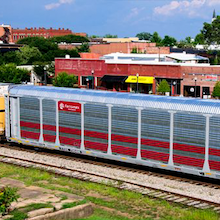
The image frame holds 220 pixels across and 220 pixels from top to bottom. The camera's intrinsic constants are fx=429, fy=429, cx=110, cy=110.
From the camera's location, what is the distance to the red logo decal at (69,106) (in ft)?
69.5

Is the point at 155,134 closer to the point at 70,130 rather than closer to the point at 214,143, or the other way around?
the point at 214,143

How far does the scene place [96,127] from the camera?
67.2 feet

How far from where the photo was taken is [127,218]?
13.1 metres

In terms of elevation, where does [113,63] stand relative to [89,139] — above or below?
above

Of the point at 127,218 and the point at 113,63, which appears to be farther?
the point at 113,63

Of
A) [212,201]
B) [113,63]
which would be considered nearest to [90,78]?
→ [113,63]

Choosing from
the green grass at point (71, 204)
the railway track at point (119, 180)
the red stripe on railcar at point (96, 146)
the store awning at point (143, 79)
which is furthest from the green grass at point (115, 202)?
the store awning at point (143, 79)

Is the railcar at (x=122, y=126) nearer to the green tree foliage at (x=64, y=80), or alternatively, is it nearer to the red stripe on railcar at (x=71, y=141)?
the red stripe on railcar at (x=71, y=141)

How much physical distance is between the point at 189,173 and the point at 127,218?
5127mm

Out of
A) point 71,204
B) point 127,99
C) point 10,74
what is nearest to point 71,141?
point 127,99

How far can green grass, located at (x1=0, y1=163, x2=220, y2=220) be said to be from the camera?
1338 centimetres

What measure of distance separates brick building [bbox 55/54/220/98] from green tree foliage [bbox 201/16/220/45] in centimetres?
1932

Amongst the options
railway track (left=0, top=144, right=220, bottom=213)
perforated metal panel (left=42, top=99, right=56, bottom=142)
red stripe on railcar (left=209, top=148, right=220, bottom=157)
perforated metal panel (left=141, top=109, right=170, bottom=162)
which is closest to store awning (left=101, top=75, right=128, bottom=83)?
railway track (left=0, top=144, right=220, bottom=213)

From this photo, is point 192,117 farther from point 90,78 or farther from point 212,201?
point 90,78
